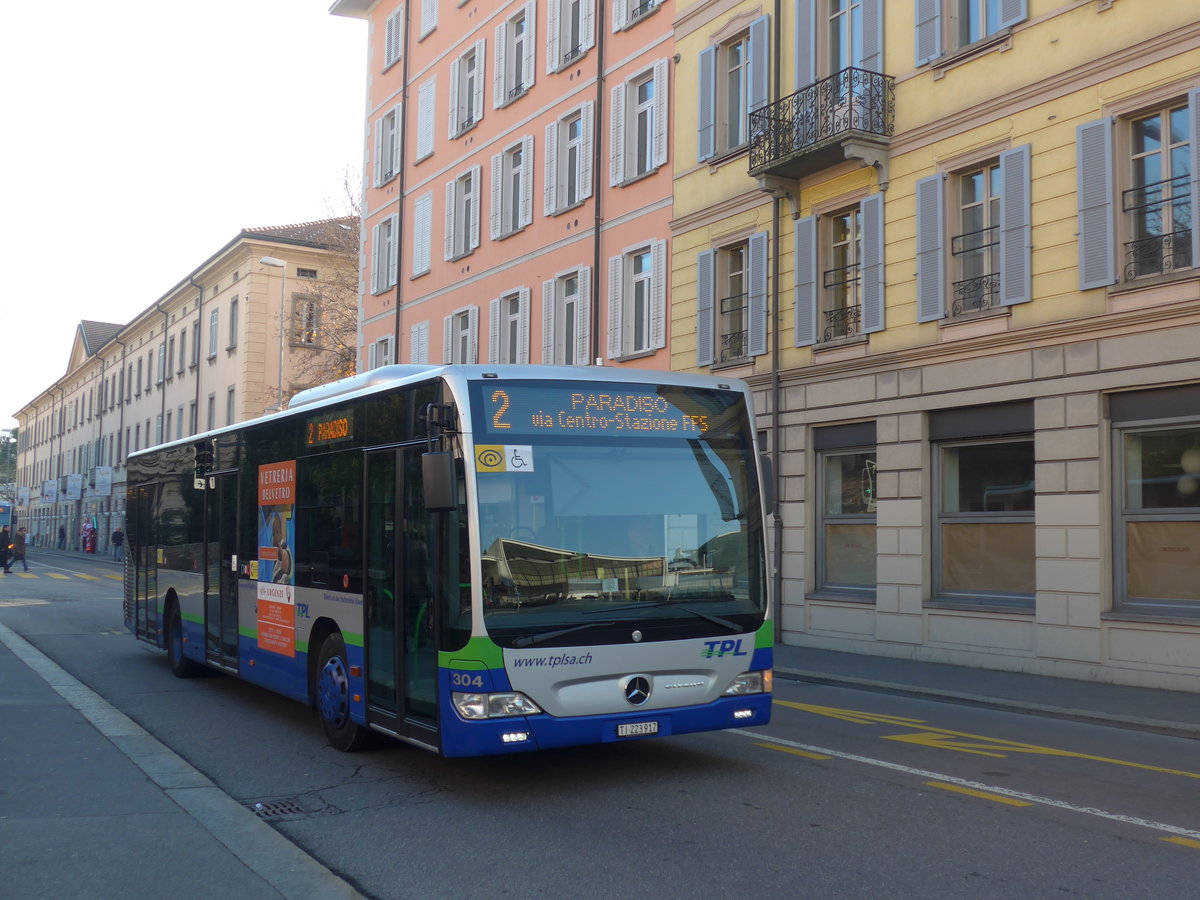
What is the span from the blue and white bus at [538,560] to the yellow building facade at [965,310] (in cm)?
779

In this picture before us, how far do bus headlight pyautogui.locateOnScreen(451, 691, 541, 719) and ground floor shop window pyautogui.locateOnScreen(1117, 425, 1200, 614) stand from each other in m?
9.48

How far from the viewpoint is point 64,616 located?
77.5 ft

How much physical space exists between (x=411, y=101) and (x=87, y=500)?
5398 centimetres

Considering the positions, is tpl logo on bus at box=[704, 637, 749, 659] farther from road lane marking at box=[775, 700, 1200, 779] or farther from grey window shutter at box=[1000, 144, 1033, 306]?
grey window shutter at box=[1000, 144, 1033, 306]

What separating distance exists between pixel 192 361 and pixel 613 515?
181 ft

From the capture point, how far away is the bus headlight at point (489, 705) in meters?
7.27

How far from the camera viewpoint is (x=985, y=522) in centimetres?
1659

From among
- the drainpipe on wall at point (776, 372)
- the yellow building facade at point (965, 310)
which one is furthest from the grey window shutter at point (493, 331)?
the drainpipe on wall at point (776, 372)

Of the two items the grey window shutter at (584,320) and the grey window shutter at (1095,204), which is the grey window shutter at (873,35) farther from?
the grey window shutter at (584,320)

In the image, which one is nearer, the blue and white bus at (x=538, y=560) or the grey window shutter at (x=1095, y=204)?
the blue and white bus at (x=538, y=560)

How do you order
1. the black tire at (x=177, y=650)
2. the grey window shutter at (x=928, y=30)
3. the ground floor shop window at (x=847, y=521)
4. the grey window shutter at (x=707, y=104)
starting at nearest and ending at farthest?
the black tire at (x=177, y=650)
the grey window shutter at (x=928, y=30)
the ground floor shop window at (x=847, y=521)
the grey window shutter at (x=707, y=104)

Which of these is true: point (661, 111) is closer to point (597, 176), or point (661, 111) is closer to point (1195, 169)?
point (597, 176)

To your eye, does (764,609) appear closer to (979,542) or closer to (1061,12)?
(979,542)

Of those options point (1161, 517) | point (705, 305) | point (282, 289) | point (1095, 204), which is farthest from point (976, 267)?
point (282, 289)
